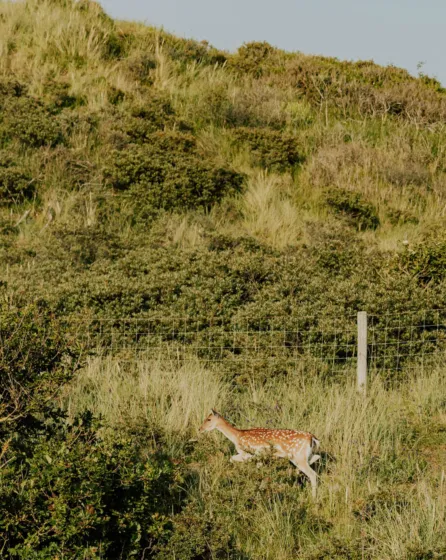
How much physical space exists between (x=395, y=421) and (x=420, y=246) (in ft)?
15.4

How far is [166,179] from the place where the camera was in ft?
49.5

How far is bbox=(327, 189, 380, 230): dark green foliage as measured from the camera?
1524cm

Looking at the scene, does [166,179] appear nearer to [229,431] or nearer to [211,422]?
[211,422]

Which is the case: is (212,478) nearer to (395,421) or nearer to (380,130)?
(395,421)

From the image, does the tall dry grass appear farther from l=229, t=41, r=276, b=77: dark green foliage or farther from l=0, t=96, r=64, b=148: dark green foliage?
l=229, t=41, r=276, b=77: dark green foliage

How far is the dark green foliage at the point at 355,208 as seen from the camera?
50.0 feet

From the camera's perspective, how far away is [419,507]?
548 centimetres

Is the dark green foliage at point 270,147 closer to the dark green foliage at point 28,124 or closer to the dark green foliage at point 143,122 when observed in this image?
the dark green foliage at point 143,122

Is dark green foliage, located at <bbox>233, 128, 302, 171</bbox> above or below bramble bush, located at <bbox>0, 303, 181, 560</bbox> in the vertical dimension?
above

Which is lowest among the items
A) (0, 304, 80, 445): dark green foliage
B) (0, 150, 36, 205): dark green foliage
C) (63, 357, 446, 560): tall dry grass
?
(63, 357, 446, 560): tall dry grass

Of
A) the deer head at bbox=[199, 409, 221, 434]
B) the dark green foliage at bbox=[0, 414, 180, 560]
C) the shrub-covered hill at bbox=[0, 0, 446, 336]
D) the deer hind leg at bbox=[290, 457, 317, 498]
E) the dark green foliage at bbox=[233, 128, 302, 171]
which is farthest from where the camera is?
the dark green foliage at bbox=[233, 128, 302, 171]

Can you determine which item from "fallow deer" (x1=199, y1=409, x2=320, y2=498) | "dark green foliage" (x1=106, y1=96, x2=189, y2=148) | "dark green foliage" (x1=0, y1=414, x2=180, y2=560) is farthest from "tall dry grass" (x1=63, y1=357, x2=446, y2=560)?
"dark green foliage" (x1=106, y1=96, x2=189, y2=148)

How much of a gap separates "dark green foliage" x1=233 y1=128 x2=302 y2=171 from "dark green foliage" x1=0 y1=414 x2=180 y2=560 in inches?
493

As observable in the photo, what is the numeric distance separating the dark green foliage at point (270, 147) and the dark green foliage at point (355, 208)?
1914mm
